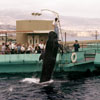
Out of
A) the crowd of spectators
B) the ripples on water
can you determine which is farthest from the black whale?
the crowd of spectators

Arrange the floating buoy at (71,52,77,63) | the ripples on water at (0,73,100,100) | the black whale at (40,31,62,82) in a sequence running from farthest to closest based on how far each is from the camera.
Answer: the floating buoy at (71,52,77,63) → the black whale at (40,31,62,82) → the ripples on water at (0,73,100,100)

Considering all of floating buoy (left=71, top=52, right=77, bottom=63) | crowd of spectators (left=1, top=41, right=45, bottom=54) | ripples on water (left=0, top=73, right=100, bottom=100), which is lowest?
ripples on water (left=0, top=73, right=100, bottom=100)

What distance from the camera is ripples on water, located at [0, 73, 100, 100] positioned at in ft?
58.2

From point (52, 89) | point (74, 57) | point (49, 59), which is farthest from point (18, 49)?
point (52, 89)

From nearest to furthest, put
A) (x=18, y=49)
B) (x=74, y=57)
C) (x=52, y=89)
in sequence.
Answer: (x=52, y=89)
(x=74, y=57)
(x=18, y=49)

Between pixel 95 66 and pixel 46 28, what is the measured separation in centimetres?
857

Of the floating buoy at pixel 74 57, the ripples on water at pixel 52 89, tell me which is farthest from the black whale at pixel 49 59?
the floating buoy at pixel 74 57

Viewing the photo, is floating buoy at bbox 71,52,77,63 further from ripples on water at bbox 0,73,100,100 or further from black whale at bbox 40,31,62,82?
black whale at bbox 40,31,62,82

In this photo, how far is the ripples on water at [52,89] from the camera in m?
17.7

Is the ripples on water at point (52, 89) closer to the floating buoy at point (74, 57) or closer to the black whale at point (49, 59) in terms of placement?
the black whale at point (49, 59)

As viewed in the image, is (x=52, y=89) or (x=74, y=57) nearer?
(x=52, y=89)

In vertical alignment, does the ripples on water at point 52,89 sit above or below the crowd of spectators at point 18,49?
below

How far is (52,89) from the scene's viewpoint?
19797 millimetres

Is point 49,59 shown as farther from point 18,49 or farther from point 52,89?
point 18,49
